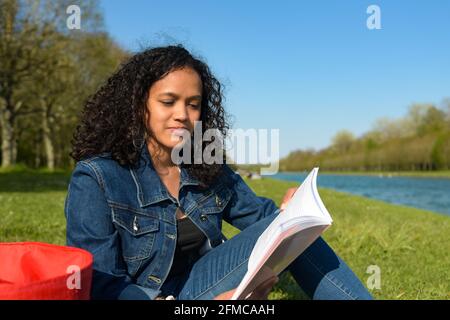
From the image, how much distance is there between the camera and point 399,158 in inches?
2589

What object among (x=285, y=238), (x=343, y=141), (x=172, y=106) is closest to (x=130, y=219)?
(x=172, y=106)

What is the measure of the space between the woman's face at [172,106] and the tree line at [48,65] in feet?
59.0

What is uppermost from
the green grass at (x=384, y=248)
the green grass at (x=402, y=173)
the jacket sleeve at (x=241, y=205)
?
the jacket sleeve at (x=241, y=205)

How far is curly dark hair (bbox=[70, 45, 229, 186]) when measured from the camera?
2.29 metres

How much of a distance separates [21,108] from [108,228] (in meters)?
28.4

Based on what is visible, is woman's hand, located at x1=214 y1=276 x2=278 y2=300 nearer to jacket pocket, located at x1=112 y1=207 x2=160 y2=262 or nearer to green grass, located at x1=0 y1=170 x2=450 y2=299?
jacket pocket, located at x1=112 y1=207 x2=160 y2=262

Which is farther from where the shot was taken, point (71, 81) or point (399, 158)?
point (399, 158)

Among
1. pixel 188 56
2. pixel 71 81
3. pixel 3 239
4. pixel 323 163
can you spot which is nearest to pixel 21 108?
pixel 71 81

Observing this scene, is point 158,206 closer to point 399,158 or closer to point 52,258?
point 52,258

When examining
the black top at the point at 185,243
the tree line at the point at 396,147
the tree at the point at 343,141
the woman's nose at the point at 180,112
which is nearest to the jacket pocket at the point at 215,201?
the black top at the point at 185,243

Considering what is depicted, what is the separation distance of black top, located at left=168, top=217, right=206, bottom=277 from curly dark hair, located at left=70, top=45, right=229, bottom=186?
24 cm

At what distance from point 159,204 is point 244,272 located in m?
0.52

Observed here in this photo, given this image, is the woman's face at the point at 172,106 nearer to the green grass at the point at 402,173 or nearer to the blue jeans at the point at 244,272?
the blue jeans at the point at 244,272

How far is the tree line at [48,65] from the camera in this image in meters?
20.4
